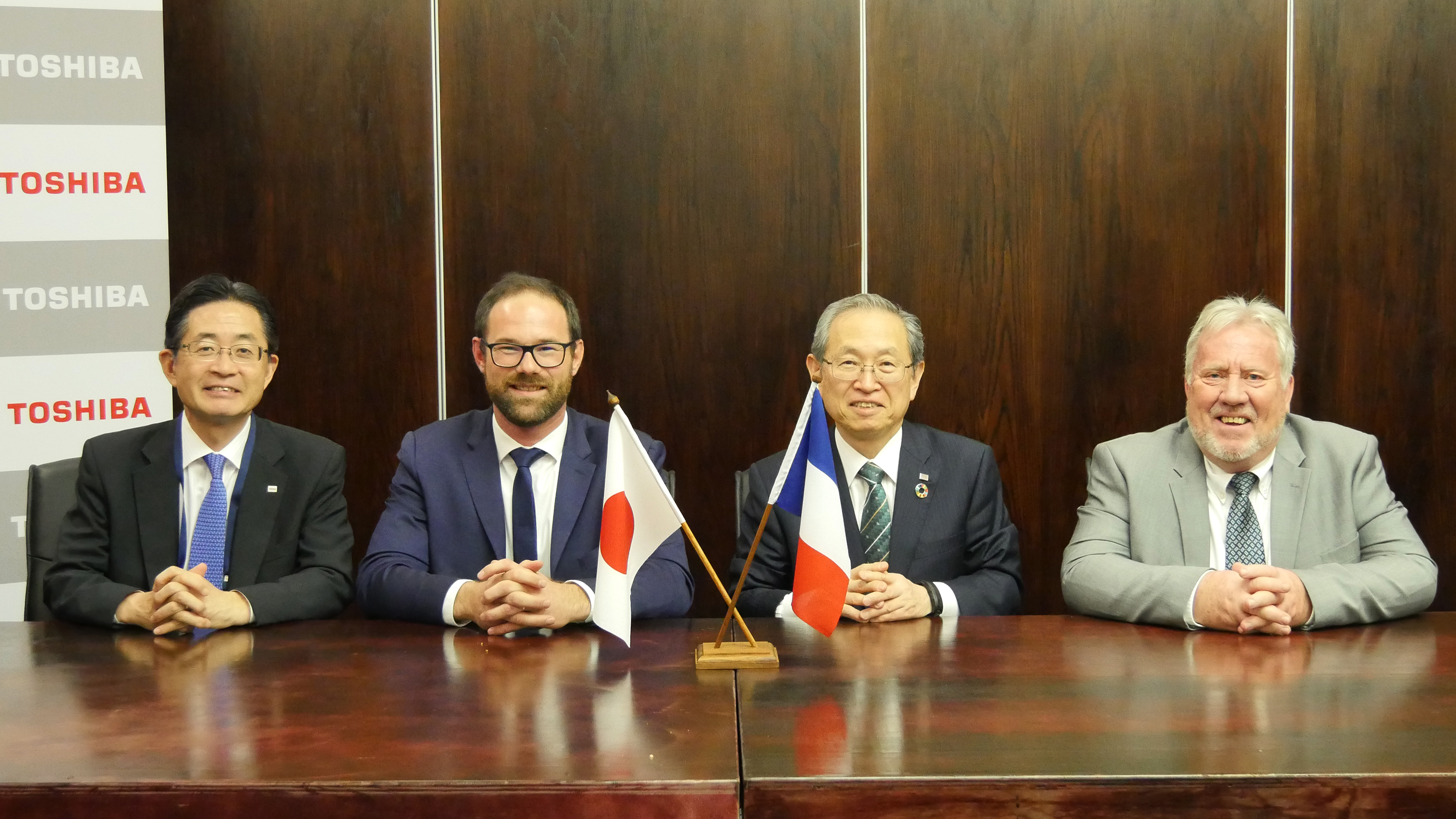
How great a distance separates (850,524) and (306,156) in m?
2.18

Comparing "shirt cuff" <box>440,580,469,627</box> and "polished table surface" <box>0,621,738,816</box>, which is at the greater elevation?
"shirt cuff" <box>440,580,469,627</box>

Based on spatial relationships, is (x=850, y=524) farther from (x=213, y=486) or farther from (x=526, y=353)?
(x=213, y=486)

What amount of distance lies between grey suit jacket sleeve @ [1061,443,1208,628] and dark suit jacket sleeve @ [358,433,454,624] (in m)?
1.38

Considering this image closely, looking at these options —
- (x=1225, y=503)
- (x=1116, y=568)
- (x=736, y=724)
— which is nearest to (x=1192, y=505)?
(x=1225, y=503)

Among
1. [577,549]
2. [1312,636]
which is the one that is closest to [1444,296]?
[1312,636]

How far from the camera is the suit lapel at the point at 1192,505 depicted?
2766mm

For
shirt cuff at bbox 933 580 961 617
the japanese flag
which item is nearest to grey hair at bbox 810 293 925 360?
shirt cuff at bbox 933 580 961 617

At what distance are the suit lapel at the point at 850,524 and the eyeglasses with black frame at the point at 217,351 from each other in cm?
143

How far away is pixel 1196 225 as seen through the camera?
388 centimetres

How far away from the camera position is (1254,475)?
111 inches

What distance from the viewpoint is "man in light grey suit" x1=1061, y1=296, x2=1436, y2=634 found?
2695 millimetres

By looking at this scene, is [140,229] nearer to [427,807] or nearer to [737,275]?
[737,275]

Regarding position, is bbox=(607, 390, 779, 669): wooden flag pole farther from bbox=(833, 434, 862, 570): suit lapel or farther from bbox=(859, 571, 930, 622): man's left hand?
bbox=(833, 434, 862, 570): suit lapel

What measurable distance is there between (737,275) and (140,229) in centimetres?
187
